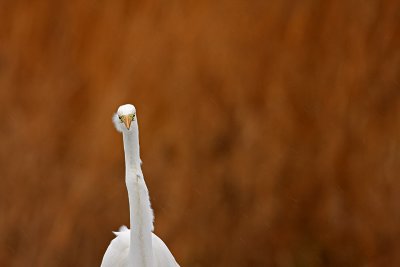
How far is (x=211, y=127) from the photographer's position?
14.1 ft

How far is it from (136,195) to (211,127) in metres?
1.63

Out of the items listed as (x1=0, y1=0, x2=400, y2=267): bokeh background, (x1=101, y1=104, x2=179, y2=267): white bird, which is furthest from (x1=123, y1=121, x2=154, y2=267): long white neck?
(x1=0, y1=0, x2=400, y2=267): bokeh background

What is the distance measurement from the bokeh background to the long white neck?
155cm

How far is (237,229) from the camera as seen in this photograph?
14.2 feet

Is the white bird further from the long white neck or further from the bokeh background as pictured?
the bokeh background

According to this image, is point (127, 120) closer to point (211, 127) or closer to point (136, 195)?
point (136, 195)

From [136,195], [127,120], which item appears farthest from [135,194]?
→ [127,120]

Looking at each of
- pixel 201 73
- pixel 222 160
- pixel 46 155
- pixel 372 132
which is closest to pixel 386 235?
pixel 372 132

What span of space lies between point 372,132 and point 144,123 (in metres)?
1.05

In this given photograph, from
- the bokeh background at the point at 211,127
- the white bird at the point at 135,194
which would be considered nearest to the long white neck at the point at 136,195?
the white bird at the point at 135,194

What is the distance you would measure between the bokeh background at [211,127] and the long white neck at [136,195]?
1.55 metres

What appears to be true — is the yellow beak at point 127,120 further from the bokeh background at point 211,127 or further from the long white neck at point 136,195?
the bokeh background at point 211,127

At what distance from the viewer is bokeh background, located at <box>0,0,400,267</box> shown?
4230mm

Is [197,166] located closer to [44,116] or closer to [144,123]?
[144,123]
